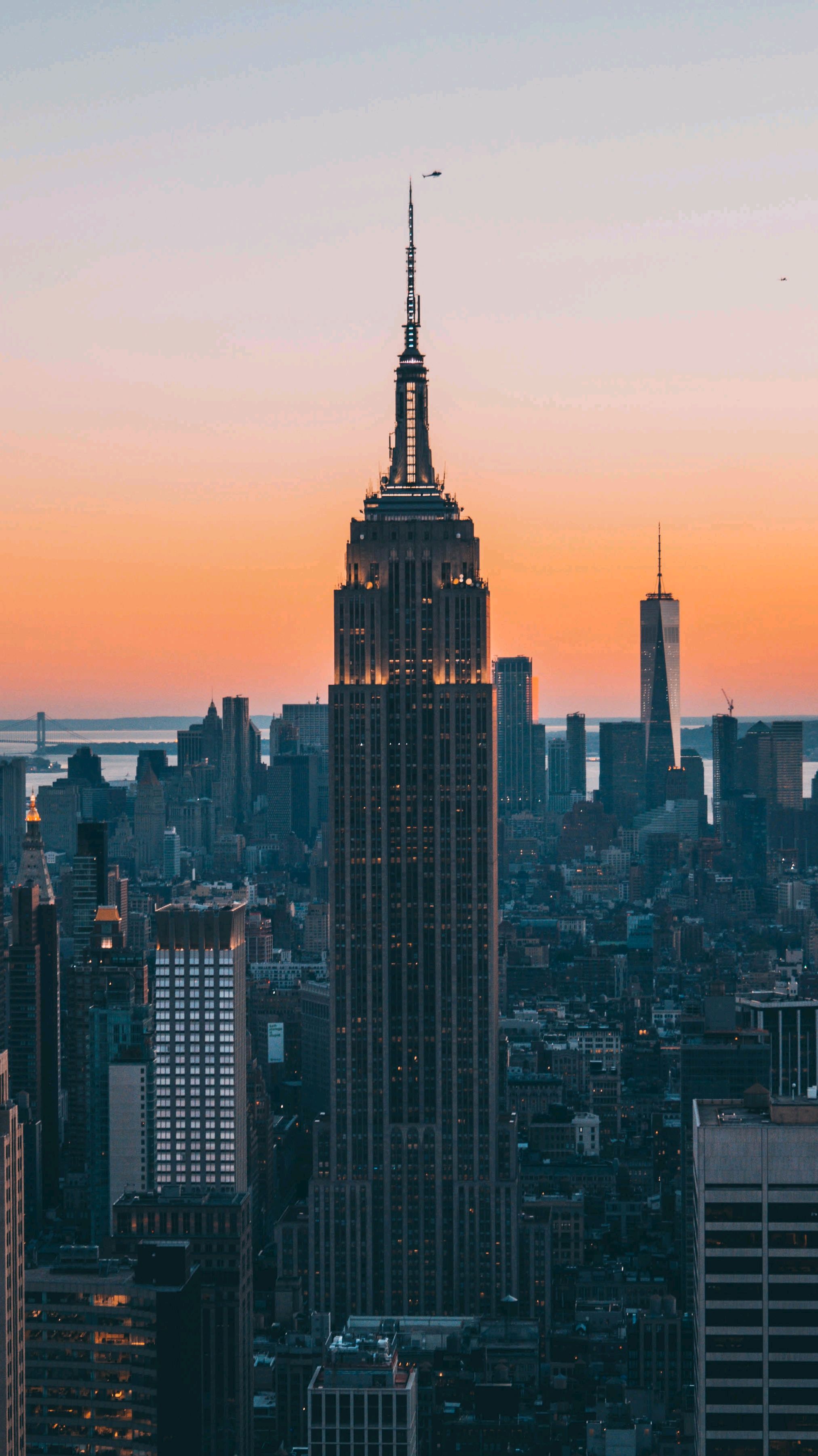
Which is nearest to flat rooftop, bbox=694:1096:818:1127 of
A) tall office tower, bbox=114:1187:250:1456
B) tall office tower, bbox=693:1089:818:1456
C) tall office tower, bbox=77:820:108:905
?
tall office tower, bbox=693:1089:818:1456

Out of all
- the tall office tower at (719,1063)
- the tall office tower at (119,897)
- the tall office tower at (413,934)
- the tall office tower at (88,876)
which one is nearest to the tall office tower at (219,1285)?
the tall office tower at (413,934)

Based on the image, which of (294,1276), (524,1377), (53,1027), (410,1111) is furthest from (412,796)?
(53,1027)

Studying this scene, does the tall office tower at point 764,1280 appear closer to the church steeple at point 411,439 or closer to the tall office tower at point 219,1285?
the tall office tower at point 219,1285

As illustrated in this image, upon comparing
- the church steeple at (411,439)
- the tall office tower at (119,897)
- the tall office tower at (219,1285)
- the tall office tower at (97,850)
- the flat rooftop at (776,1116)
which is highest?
the church steeple at (411,439)

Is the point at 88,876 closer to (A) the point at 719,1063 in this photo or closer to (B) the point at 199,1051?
(A) the point at 719,1063

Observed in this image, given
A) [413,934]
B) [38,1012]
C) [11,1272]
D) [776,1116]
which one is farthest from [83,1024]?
[776,1116]
